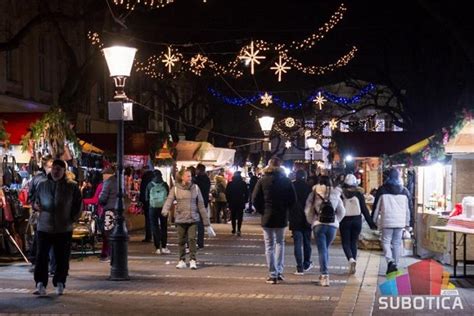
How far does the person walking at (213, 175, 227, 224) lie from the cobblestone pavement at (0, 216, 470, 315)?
41.2 feet

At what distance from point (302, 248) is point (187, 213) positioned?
2.04 meters

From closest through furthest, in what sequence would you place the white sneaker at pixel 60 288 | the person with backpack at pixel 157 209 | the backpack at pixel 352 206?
1. the white sneaker at pixel 60 288
2. the backpack at pixel 352 206
3. the person with backpack at pixel 157 209

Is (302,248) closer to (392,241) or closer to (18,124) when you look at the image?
(392,241)

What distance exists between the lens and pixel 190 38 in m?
34.2

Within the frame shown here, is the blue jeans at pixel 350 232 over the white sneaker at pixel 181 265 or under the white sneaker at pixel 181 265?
over

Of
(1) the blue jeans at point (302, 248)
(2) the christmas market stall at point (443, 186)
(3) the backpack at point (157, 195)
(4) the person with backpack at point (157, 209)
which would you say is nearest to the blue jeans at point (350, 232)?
(1) the blue jeans at point (302, 248)

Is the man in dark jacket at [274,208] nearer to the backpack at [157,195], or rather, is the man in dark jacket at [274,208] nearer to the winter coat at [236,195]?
the backpack at [157,195]

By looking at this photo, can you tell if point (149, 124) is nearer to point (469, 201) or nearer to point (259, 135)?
point (259, 135)

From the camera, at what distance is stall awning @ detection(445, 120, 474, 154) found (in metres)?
13.8

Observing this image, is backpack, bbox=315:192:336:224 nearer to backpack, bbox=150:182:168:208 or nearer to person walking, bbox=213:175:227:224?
backpack, bbox=150:182:168:208

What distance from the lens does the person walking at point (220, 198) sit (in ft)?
96.0

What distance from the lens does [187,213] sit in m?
14.4

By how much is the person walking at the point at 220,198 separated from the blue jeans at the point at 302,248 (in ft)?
48.9

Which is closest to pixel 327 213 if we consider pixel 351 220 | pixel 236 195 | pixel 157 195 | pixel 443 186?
pixel 351 220
